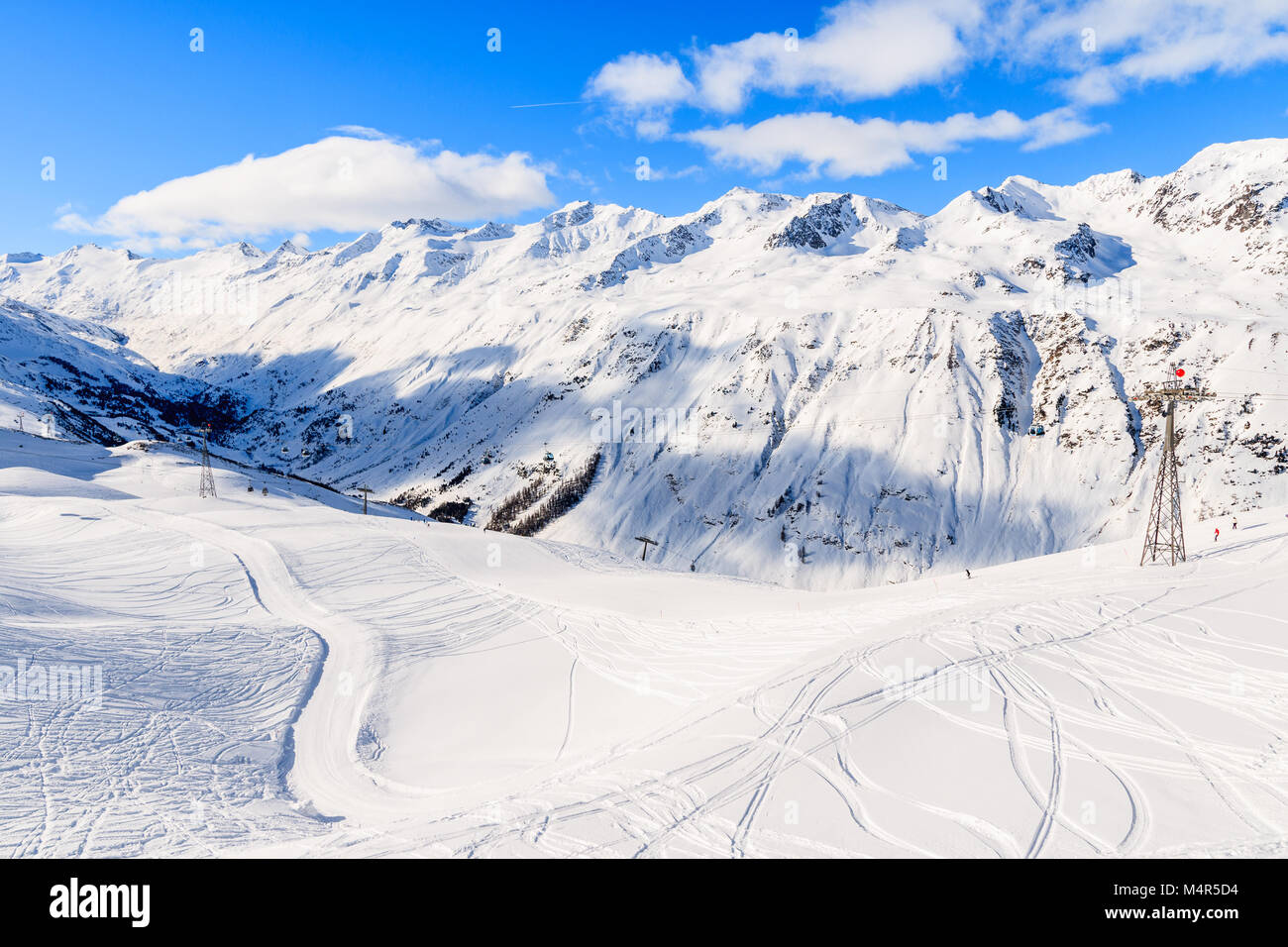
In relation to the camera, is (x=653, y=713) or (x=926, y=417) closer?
(x=653, y=713)

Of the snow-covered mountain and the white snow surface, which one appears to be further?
the snow-covered mountain

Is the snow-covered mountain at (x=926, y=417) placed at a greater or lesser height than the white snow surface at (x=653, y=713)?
greater

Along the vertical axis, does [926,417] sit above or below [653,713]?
above

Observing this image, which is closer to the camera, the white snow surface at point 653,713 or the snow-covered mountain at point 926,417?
the white snow surface at point 653,713

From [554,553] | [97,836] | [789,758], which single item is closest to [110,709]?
[97,836]

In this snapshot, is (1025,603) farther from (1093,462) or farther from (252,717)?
(1093,462)

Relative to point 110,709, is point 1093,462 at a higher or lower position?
higher

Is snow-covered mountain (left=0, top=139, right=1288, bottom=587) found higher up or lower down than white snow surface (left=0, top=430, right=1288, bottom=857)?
higher up
